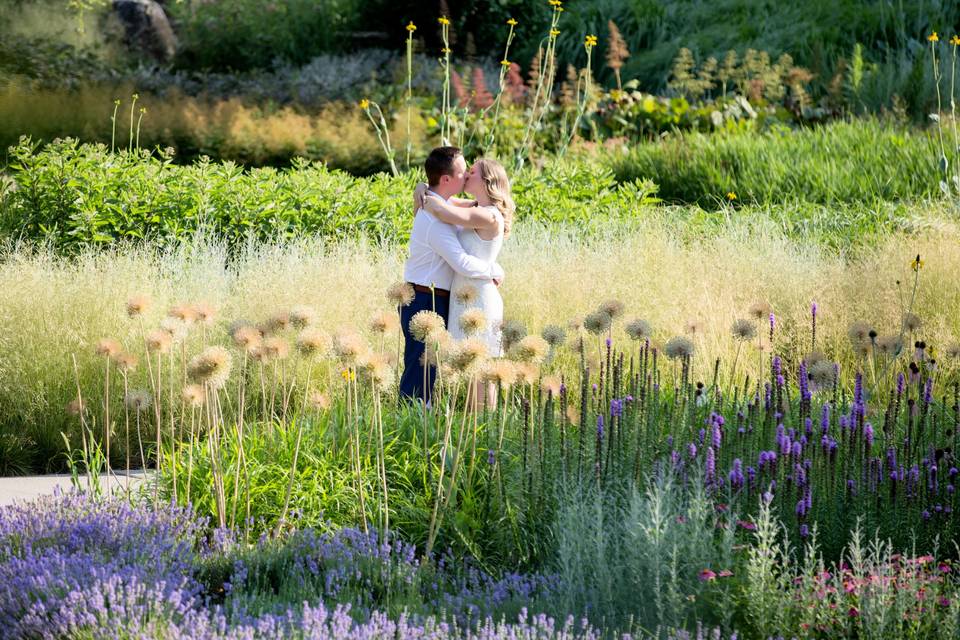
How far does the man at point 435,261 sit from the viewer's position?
5168 mm

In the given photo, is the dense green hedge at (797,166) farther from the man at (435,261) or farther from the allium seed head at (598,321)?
the allium seed head at (598,321)

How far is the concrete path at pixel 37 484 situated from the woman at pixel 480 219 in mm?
1537

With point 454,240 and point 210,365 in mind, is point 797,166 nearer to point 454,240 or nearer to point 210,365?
point 454,240

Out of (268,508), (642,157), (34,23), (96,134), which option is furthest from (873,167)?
(34,23)

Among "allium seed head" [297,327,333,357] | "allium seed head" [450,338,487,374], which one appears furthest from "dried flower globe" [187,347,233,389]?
"allium seed head" [450,338,487,374]

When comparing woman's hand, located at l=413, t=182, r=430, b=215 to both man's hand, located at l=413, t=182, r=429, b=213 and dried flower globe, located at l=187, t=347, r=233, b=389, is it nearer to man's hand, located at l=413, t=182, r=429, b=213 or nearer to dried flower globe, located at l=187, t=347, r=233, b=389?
man's hand, located at l=413, t=182, r=429, b=213

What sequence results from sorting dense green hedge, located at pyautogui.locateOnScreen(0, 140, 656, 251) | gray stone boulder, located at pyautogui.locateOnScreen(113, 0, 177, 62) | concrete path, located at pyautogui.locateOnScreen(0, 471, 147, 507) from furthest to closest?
gray stone boulder, located at pyautogui.locateOnScreen(113, 0, 177, 62), dense green hedge, located at pyautogui.locateOnScreen(0, 140, 656, 251), concrete path, located at pyautogui.locateOnScreen(0, 471, 147, 507)

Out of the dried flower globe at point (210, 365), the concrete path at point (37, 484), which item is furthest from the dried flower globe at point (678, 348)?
the concrete path at point (37, 484)

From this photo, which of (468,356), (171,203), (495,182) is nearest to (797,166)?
(171,203)

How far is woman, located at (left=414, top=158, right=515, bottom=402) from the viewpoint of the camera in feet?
16.8

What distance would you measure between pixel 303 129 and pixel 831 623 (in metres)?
12.1

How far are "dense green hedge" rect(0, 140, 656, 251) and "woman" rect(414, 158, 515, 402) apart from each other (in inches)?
117

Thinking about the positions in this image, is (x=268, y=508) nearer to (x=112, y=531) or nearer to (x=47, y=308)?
(x=112, y=531)

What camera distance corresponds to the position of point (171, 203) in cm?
859
